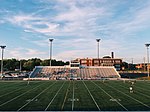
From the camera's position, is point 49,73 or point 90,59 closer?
point 49,73

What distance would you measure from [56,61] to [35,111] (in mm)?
110250

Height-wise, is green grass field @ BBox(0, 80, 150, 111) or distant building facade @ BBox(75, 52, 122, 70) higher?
distant building facade @ BBox(75, 52, 122, 70)

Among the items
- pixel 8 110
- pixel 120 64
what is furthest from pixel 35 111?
pixel 120 64

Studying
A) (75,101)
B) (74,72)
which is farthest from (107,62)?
(75,101)

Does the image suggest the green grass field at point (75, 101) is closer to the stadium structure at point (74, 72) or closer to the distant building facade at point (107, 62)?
the stadium structure at point (74, 72)

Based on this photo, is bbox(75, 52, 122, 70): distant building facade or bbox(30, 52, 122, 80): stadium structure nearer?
bbox(30, 52, 122, 80): stadium structure

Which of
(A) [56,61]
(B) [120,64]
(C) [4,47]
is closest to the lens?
(C) [4,47]

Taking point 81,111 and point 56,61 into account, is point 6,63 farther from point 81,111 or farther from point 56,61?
point 81,111

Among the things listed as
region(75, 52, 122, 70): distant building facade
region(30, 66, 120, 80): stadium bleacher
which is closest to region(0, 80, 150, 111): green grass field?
region(30, 66, 120, 80): stadium bleacher

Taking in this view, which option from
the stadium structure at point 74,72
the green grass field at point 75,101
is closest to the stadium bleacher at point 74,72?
the stadium structure at point 74,72

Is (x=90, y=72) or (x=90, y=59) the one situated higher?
(x=90, y=59)

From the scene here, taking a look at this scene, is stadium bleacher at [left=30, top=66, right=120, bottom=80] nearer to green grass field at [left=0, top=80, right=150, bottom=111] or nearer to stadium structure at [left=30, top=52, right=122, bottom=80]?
stadium structure at [left=30, top=52, right=122, bottom=80]

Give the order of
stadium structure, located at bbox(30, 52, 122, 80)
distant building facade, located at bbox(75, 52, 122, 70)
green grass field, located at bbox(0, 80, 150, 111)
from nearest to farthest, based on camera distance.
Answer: green grass field, located at bbox(0, 80, 150, 111)
stadium structure, located at bbox(30, 52, 122, 80)
distant building facade, located at bbox(75, 52, 122, 70)

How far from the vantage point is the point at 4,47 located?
64.8m
